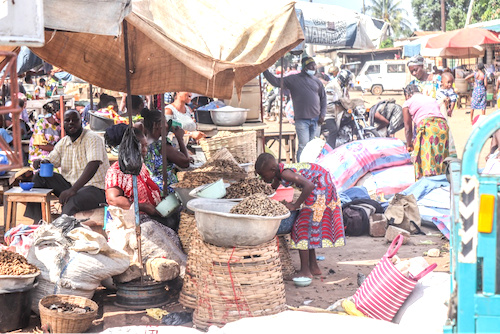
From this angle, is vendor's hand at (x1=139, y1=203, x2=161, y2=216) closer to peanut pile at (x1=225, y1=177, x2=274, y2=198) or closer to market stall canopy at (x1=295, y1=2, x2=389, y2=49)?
peanut pile at (x1=225, y1=177, x2=274, y2=198)

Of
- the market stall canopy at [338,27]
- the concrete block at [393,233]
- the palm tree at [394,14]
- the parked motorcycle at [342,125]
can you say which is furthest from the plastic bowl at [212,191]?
the palm tree at [394,14]

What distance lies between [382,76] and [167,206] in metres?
32.3

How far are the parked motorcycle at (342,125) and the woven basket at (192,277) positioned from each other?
7.64 metres

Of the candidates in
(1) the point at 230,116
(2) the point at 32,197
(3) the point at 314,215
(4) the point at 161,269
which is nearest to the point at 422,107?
(1) the point at 230,116

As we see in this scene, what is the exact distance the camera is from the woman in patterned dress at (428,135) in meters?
8.50

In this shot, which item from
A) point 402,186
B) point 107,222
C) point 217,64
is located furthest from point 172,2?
point 402,186

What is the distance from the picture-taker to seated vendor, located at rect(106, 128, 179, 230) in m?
5.59

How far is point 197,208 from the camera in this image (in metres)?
4.68

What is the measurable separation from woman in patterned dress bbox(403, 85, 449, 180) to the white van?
91.5 feet

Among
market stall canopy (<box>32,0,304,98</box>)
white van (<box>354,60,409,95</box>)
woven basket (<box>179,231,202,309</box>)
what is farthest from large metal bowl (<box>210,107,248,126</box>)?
white van (<box>354,60,409,95</box>)

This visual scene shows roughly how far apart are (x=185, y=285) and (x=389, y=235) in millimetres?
3028

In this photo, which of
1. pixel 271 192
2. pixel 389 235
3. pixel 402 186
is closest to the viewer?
pixel 271 192

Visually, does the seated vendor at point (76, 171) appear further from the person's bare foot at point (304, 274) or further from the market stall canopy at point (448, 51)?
the market stall canopy at point (448, 51)

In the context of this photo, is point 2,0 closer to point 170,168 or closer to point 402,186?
point 170,168
